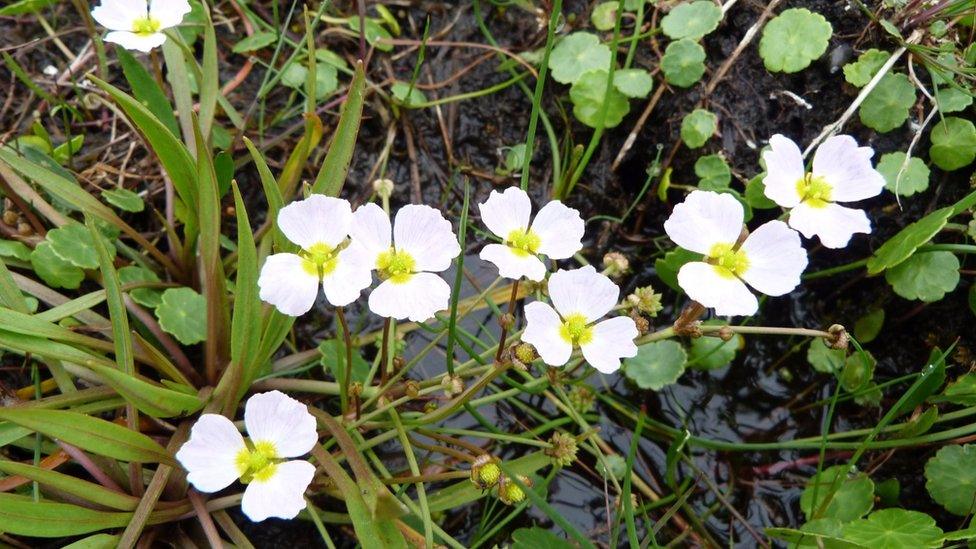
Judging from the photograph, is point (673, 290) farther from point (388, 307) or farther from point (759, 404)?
point (388, 307)

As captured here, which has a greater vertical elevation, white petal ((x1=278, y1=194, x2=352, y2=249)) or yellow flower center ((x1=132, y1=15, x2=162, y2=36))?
yellow flower center ((x1=132, y1=15, x2=162, y2=36))

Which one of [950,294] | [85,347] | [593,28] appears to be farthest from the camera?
[593,28]

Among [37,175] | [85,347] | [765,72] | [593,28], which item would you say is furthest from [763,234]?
[37,175]

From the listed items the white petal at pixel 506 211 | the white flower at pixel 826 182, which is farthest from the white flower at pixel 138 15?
the white flower at pixel 826 182

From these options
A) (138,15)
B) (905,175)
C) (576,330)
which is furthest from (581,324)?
(138,15)

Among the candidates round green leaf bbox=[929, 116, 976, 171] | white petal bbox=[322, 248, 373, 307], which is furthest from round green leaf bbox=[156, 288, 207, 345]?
round green leaf bbox=[929, 116, 976, 171]

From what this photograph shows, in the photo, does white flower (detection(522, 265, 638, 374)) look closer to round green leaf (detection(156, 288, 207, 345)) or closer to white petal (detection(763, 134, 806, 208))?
white petal (detection(763, 134, 806, 208))
